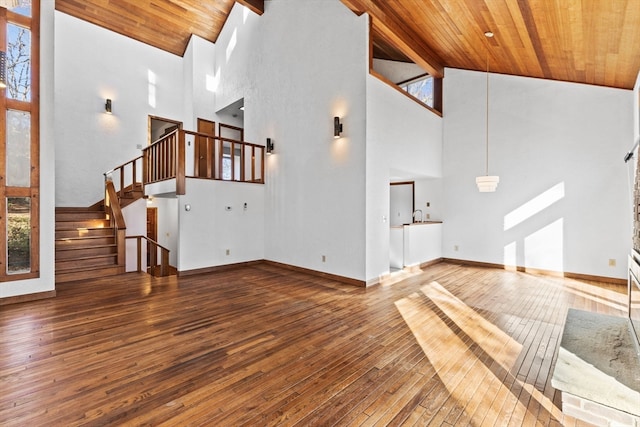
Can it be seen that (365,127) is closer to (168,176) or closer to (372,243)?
(372,243)

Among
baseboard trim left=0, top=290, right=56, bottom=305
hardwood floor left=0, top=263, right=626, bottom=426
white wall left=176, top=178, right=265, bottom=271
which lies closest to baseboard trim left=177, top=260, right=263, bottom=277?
white wall left=176, top=178, right=265, bottom=271

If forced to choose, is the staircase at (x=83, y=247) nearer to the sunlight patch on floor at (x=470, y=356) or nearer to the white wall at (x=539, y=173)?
the sunlight patch on floor at (x=470, y=356)

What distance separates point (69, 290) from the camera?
4844 millimetres

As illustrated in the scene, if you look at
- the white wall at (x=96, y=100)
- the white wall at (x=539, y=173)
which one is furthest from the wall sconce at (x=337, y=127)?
the white wall at (x=96, y=100)

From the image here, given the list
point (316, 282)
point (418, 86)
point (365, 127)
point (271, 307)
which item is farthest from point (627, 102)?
point (271, 307)

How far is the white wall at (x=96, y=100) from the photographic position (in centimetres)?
773

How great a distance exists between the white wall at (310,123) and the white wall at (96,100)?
11.0 feet

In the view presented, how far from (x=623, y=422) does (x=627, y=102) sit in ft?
19.1

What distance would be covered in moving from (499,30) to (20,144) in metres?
7.13

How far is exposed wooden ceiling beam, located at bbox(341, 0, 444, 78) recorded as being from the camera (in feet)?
16.3

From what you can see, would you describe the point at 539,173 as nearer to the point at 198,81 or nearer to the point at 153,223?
the point at 198,81

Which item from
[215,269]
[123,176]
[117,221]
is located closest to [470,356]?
[215,269]

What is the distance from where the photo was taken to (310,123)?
20.4ft

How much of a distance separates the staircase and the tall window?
1223 millimetres
